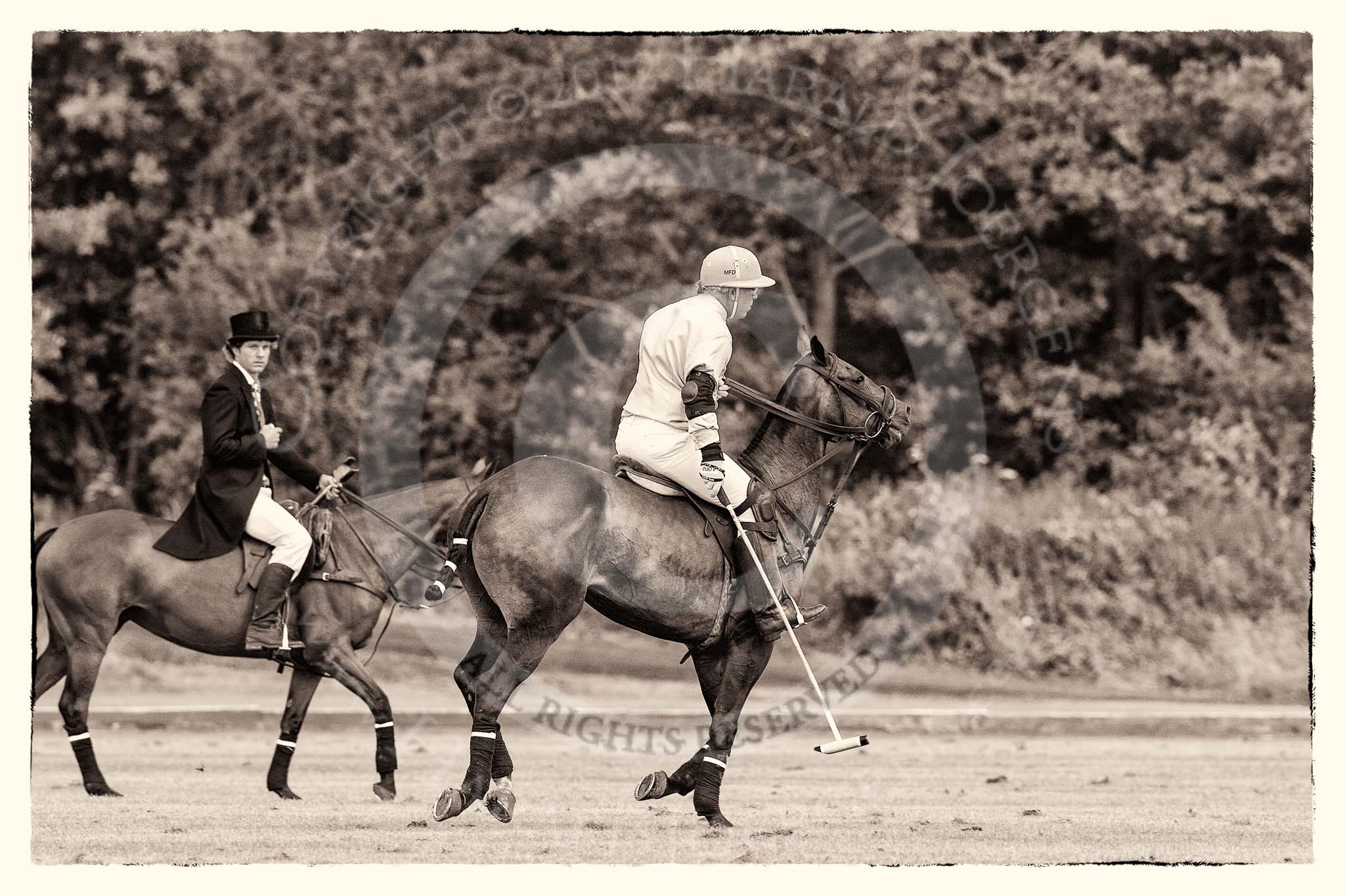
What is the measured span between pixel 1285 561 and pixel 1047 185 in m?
5.59

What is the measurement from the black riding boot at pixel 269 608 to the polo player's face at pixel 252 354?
1.32 m

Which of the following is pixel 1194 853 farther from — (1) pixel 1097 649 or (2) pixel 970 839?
(1) pixel 1097 649

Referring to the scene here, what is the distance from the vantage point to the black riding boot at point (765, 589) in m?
9.77

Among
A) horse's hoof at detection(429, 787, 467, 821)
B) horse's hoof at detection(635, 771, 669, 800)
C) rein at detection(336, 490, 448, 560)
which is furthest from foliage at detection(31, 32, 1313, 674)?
horse's hoof at detection(429, 787, 467, 821)

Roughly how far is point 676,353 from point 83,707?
4686mm

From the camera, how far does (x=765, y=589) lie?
387 inches

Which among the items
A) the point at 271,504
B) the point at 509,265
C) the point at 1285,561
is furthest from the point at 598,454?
the point at 271,504

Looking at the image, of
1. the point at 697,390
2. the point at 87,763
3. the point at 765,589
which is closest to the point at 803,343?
the point at 697,390

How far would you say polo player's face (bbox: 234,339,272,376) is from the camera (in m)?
11.0

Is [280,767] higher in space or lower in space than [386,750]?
lower

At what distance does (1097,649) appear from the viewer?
61.0 feet

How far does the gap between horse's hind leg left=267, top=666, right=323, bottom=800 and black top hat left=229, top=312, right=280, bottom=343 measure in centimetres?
226

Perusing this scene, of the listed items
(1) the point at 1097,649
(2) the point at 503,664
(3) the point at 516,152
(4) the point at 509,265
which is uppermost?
(3) the point at 516,152

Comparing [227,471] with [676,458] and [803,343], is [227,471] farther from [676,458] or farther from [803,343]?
[803,343]
